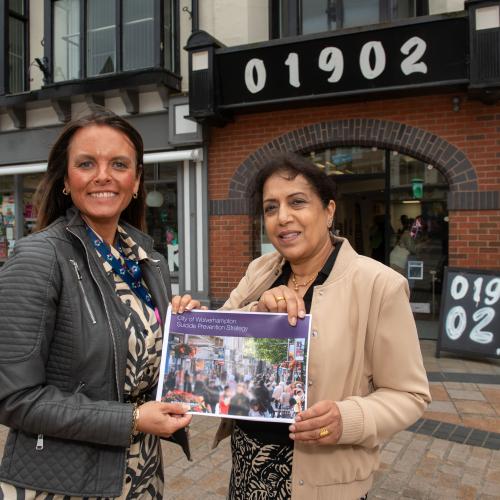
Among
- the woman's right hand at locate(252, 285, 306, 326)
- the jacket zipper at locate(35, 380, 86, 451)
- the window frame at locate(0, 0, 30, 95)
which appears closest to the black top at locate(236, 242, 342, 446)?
the woman's right hand at locate(252, 285, 306, 326)

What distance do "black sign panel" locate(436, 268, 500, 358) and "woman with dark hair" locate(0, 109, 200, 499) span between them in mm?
5255

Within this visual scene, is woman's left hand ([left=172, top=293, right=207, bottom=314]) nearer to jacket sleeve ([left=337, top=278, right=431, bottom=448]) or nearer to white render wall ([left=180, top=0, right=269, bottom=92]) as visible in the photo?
jacket sleeve ([left=337, top=278, right=431, bottom=448])

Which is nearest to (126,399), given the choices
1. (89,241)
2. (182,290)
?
(89,241)

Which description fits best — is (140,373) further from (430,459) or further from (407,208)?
(407,208)

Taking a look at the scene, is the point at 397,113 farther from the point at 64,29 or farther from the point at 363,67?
the point at 64,29

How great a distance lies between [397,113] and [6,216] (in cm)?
794

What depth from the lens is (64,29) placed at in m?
8.80

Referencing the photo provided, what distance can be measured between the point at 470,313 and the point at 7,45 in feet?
30.6

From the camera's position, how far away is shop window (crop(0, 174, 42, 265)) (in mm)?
9750

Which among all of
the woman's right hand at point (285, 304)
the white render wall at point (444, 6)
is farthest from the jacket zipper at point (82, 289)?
the white render wall at point (444, 6)

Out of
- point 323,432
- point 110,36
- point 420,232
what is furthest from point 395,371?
point 110,36

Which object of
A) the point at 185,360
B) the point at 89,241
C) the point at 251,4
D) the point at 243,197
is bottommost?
the point at 185,360

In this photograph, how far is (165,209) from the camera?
27.6 ft

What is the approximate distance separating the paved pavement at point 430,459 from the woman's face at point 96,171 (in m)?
2.32
